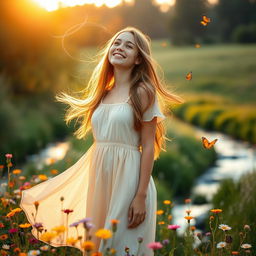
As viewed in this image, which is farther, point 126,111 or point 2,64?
point 2,64

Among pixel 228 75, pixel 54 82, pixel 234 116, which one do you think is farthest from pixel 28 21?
pixel 228 75

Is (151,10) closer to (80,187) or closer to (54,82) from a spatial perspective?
(54,82)

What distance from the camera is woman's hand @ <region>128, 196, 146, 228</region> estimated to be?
2.91 meters

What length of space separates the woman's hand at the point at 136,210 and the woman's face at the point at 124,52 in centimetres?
93

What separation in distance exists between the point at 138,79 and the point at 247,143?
1386 cm

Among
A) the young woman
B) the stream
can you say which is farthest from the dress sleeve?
the stream

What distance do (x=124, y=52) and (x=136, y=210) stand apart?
1.08 m

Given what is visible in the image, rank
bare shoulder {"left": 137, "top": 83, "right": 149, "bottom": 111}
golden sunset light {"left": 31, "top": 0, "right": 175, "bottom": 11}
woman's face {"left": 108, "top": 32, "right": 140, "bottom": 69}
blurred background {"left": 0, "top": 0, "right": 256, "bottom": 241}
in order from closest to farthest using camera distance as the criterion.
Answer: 1. bare shoulder {"left": 137, "top": 83, "right": 149, "bottom": 111}
2. woman's face {"left": 108, "top": 32, "right": 140, "bottom": 69}
3. golden sunset light {"left": 31, "top": 0, "right": 175, "bottom": 11}
4. blurred background {"left": 0, "top": 0, "right": 256, "bottom": 241}

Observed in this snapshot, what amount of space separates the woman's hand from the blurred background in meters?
0.97

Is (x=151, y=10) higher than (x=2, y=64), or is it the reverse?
(x=151, y=10)

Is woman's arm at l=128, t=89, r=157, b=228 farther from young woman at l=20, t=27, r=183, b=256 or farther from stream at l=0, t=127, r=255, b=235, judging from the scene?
stream at l=0, t=127, r=255, b=235

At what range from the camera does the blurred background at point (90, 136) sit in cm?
711

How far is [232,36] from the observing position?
1662 inches

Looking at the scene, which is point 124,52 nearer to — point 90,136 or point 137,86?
point 137,86
